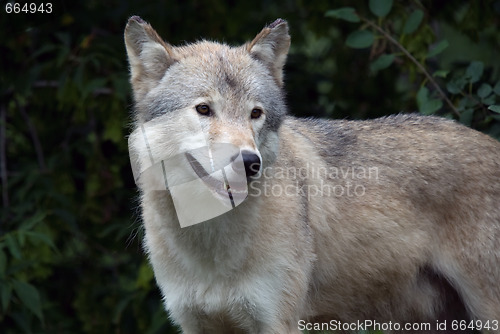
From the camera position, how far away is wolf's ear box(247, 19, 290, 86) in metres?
4.57

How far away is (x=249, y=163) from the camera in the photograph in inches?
152

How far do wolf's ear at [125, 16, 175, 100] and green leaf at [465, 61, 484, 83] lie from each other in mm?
2492

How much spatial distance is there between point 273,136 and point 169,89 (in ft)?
2.01

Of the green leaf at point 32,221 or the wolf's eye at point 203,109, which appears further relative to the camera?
the green leaf at point 32,221

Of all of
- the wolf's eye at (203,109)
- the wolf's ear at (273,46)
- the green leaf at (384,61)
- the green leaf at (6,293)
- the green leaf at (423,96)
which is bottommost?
the green leaf at (6,293)

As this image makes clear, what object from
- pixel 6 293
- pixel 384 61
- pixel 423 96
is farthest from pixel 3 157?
pixel 423 96

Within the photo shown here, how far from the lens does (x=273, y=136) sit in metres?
4.35

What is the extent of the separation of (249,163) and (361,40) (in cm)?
261

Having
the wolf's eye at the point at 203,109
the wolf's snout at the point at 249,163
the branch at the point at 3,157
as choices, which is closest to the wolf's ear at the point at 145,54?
the wolf's eye at the point at 203,109

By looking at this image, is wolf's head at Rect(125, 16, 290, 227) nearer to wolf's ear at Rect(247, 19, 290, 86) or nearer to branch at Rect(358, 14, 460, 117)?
wolf's ear at Rect(247, 19, 290, 86)

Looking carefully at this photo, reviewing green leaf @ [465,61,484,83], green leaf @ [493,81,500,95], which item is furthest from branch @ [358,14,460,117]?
green leaf @ [493,81,500,95]

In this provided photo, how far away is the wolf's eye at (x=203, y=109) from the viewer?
4.16 metres

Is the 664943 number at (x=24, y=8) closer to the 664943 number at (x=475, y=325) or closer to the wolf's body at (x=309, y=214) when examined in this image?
the wolf's body at (x=309, y=214)

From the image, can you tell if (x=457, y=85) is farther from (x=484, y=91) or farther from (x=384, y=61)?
(x=384, y=61)
